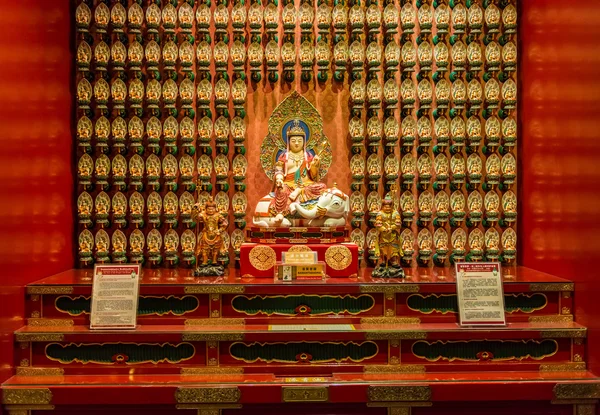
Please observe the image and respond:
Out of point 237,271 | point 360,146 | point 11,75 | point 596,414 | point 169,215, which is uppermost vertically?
point 11,75

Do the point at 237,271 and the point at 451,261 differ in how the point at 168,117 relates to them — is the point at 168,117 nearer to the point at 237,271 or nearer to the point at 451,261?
the point at 237,271

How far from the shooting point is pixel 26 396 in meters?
3.72

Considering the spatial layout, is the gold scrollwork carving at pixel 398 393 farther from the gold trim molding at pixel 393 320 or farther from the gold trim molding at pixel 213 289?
the gold trim molding at pixel 213 289

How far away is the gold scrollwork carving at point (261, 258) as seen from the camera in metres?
4.49

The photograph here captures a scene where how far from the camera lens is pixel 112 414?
12.6 ft

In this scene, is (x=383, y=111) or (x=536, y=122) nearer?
(x=536, y=122)

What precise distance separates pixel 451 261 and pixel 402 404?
1647 mm

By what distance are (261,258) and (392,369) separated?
3.72 feet

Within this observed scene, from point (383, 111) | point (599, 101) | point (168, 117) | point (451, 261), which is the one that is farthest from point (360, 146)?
point (599, 101)

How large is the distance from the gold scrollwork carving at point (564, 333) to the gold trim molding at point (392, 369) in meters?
0.76

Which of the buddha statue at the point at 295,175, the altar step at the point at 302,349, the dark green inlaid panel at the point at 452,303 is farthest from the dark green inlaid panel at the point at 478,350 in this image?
the buddha statue at the point at 295,175

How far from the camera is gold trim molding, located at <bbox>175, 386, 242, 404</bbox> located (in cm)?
377

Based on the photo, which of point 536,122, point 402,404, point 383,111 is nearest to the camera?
point 402,404

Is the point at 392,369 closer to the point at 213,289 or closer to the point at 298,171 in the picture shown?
the point at 213,289
